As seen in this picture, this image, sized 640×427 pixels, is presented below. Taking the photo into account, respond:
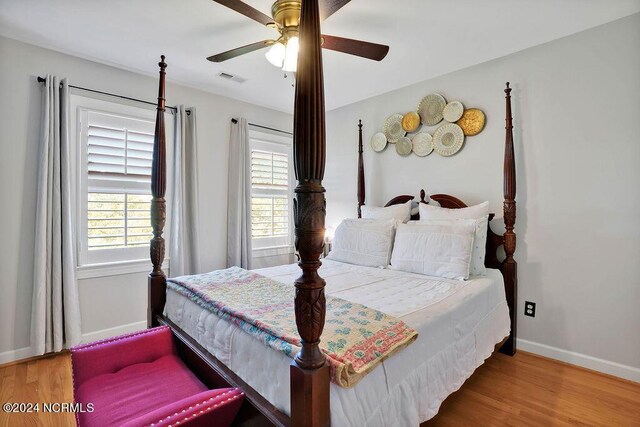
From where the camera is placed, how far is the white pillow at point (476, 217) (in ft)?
8.09

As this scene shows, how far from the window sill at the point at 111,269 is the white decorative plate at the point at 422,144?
3014 millimetres

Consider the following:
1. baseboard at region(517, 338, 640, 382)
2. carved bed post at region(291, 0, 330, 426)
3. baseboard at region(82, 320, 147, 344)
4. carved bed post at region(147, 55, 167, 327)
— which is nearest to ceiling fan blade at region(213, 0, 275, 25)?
carved bed post at region(147, 55, 167, 327)

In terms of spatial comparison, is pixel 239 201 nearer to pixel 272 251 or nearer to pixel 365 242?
pixel 272 251

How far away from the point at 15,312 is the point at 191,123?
7.28 feet

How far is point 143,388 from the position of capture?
150 cm

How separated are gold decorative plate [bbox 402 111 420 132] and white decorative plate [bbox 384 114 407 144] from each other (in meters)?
0.06

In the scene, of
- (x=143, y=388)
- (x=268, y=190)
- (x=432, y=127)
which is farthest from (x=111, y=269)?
(x=432, y=127)

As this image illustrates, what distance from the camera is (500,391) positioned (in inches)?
80.0

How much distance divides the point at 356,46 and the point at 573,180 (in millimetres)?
1983

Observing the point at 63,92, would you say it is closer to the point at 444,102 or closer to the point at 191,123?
the point at 191,123

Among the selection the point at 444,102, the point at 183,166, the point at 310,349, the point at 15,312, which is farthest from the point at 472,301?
the point at 15,312

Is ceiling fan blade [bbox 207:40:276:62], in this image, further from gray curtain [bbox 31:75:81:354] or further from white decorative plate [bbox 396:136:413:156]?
white decorative plate [bbox 396:136:413:156]

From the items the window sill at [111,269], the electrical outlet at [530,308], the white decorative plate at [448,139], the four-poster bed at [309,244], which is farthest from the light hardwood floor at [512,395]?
the white decorative plate at [448,139]

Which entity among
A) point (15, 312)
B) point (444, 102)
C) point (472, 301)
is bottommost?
point (15, 312)
